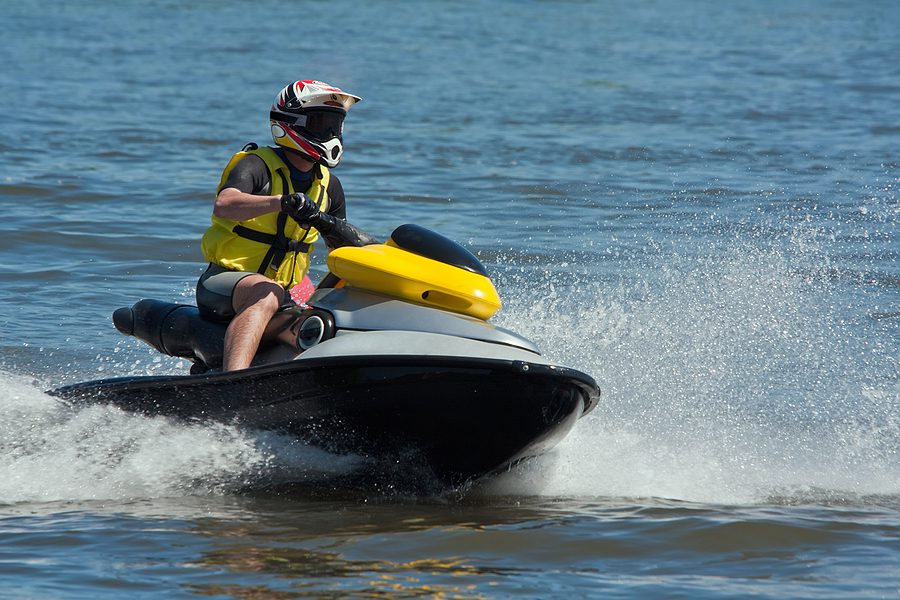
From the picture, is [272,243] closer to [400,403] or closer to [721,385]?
[400,403]

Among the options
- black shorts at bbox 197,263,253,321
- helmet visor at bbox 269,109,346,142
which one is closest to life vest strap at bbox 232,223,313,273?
black shorts at bbox 197,263,253,321

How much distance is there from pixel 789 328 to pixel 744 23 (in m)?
29.4

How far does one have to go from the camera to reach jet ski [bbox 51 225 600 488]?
198 inches

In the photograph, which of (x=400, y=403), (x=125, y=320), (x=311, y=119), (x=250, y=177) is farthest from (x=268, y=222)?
(x=400, y=403)

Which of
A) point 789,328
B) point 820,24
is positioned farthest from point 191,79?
point 820,24

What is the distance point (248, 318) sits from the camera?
17.5ft

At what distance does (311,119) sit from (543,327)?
261 cm

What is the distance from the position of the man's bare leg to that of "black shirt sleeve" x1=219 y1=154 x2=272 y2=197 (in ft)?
1.22

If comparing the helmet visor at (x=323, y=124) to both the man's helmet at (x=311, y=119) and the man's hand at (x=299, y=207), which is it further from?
the man's hand at (x=299, y=207)

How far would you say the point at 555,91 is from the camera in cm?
2130

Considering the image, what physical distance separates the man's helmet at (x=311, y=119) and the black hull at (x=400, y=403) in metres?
0.99

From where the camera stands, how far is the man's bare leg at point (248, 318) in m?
5.31

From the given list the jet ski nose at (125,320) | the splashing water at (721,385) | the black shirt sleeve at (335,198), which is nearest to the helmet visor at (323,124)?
the black shirt sleeve at (335,198)

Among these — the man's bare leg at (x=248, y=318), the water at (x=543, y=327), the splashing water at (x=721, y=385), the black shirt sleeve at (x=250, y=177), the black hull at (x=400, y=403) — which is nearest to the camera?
the water at (x=543, y=327)
